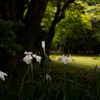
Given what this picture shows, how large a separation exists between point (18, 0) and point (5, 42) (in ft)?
6.65

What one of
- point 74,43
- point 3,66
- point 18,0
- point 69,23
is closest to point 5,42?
point 3,66

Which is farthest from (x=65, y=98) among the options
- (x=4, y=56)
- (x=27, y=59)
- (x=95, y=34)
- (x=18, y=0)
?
(x=95, y=34)

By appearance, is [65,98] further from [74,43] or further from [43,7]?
[74,43]

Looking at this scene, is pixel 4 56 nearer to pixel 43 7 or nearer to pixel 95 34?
pixel 43 7

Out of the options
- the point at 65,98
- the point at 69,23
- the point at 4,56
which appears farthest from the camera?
the point at 69,23

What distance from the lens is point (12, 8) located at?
4.79 metres

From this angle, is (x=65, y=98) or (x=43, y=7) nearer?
(x=65, y=98)

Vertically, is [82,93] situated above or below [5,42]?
below

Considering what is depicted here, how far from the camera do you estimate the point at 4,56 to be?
448 centimetres

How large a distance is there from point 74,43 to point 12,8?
25434 mm

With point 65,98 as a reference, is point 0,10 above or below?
above

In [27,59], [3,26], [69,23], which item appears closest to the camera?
[27,59]

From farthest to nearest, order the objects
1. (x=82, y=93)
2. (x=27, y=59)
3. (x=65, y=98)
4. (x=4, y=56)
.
→ (x=4, y=56) → (x=82, y=93) → (x=65, y=98) → (x=27, y=59)

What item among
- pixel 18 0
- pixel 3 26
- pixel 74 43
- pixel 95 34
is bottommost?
pixel 74 43
